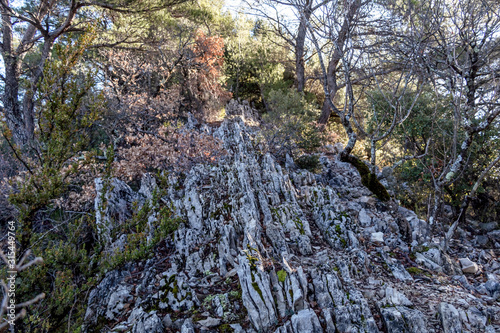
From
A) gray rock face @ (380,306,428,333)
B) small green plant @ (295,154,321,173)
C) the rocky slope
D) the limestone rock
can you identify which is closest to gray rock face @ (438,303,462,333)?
the rocky slope

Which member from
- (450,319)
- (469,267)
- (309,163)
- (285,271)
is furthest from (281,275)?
(309,163)

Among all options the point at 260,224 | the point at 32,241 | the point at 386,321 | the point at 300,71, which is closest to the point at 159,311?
the point at 32,241

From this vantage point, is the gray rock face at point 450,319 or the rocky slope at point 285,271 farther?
the rocky slope at point 285,271

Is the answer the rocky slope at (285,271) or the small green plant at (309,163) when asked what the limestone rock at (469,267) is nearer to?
the rocky slope at (285,271)

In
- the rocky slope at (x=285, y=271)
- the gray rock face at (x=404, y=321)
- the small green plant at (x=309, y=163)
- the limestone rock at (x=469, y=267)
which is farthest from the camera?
the small green plant at (x=309, y=163)

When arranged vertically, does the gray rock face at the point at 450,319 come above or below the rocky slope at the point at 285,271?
below

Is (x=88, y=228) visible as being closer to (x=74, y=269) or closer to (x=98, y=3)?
(x=74, y=269)

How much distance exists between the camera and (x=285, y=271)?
4.66 meters

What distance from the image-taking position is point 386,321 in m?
3.80

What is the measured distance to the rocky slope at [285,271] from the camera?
4.04 meters

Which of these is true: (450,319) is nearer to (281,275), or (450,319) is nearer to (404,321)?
(404,321)

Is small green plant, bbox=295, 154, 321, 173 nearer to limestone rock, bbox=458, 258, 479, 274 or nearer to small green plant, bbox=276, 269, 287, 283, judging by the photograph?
limestone rock, bbox=458, 258, 479, 274

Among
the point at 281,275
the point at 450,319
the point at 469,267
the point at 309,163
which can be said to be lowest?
the point at 450,319

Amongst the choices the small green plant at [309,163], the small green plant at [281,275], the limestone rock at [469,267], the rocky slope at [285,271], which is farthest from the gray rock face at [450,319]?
the small green plant at [309,163]
